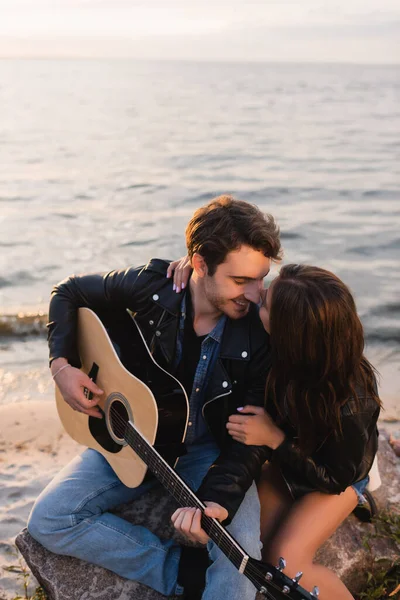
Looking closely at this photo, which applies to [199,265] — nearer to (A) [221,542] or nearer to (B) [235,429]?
(B) [235,429]

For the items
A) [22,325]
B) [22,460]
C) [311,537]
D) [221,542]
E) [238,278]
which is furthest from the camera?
[22,325]

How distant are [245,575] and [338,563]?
81cm

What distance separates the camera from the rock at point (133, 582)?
2.91 meters

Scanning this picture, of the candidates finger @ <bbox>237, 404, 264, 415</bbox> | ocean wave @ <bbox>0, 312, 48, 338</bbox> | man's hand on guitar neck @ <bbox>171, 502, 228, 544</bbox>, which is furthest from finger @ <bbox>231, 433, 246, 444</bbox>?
ocean wave @ <bbox>0, 312, 48, 338</bbox>

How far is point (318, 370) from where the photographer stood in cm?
271

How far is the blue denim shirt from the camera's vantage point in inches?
123

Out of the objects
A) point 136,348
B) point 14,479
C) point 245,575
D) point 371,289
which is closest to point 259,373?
point 136,348

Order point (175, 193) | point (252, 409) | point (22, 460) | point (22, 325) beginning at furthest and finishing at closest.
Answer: point (175, 193), point (22, 325), point (22, 460), point (252, 409)

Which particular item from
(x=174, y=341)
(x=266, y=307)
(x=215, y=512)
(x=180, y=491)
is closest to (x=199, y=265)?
(x=174, y=341)

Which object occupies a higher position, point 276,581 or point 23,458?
point 276,581

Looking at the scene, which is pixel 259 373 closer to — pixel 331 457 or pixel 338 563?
pixel 331 457

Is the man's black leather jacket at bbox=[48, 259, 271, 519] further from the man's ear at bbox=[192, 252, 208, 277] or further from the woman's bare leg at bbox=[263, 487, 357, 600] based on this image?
the woman's bare leg at bbox=[263, 487, 357, 600]

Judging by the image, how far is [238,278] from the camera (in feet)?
9.92

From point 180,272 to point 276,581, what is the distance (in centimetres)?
157
